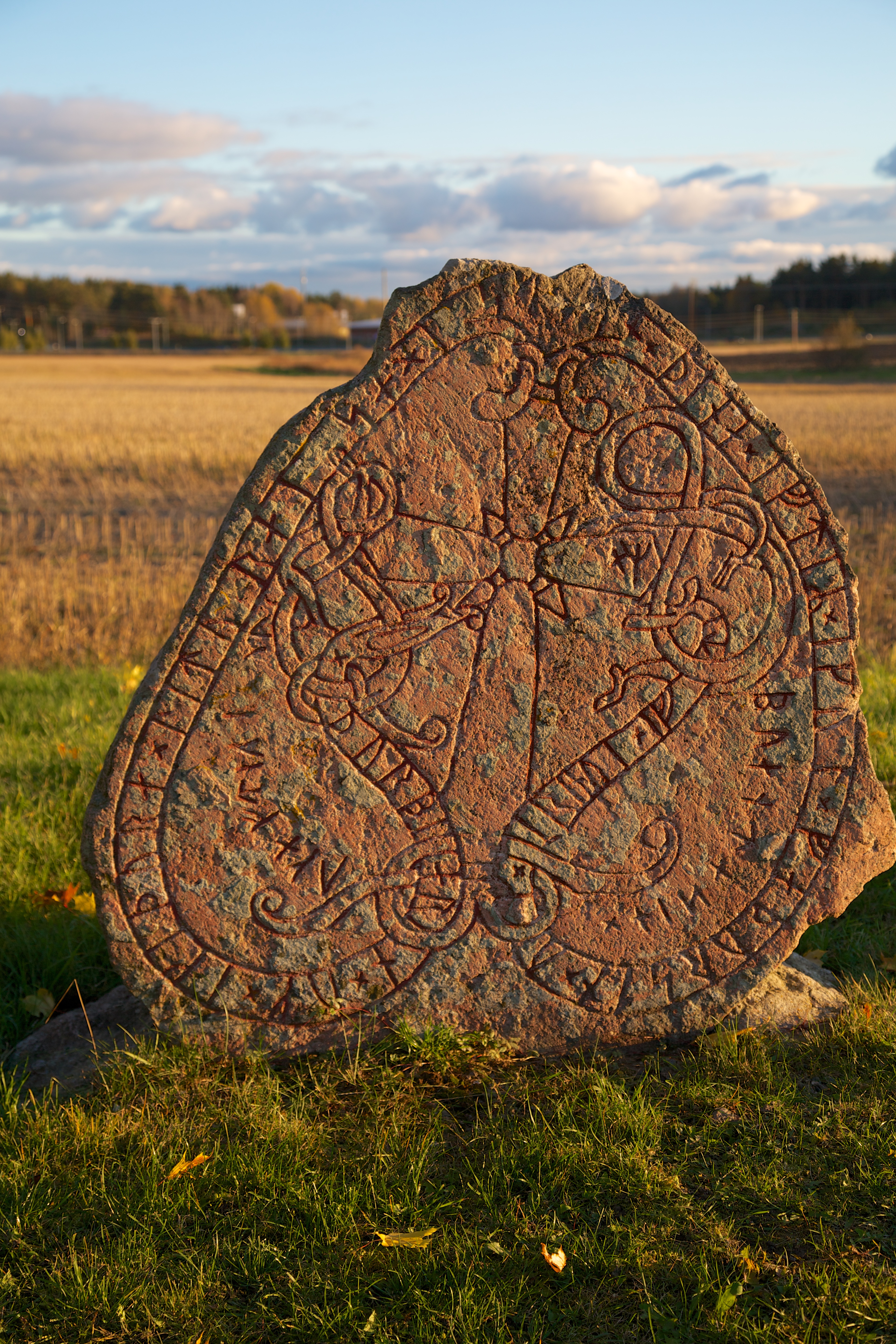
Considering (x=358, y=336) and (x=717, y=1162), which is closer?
(x=717, y=1162)

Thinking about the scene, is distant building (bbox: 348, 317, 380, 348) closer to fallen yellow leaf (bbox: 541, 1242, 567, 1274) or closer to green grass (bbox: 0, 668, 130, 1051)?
green grass (bbox: 0, 668, 130, 1051)

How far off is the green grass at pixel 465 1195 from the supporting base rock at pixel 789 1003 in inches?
2.7

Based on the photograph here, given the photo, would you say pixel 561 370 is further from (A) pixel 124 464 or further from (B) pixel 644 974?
(A) pixel 124 464

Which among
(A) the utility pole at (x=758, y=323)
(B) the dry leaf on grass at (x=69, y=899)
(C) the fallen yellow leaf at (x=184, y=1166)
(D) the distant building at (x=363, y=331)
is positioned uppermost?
(D) the distant building at (x=363, y=331)

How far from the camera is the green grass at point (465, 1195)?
2.19 metres

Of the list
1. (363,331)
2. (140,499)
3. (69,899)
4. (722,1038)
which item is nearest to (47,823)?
(69,899)

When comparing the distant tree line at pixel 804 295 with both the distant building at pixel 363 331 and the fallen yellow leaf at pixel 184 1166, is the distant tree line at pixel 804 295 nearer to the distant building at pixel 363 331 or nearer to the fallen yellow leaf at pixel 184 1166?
the distant building at pixel 363 331

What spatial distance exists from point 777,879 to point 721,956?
276mm

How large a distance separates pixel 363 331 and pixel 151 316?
21.6 m

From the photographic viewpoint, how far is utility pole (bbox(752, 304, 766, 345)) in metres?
65.2

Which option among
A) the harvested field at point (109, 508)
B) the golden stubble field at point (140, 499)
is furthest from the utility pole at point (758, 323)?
the harvested field at point (109, 508)

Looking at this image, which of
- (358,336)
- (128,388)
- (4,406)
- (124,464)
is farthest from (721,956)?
(358,336)

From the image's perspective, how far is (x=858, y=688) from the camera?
3031 mm

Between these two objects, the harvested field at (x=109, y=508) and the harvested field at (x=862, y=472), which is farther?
the harvested field at (x=862, y=472)
